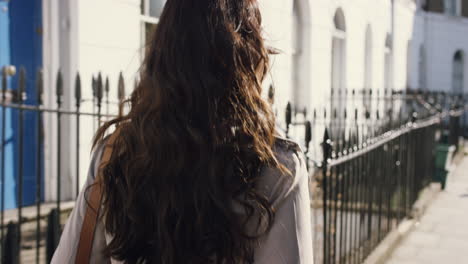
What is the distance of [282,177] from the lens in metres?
1.42

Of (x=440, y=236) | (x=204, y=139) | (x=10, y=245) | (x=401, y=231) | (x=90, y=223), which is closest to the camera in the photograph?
(x=204, y=139)

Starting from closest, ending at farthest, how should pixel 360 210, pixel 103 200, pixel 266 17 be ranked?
pixel 103 200, pixel 360 210, pixel 266 17

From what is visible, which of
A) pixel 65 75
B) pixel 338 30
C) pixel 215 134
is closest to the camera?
pixel 215 134

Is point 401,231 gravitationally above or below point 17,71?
below

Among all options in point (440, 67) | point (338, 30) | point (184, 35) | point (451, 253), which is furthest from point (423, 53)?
point (184, 35)

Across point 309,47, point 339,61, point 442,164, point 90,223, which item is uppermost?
point 309,47

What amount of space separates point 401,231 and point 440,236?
446 mm

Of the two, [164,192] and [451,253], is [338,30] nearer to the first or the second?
[451,253]

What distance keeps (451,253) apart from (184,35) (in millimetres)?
4490

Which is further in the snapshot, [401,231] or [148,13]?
[148,13]

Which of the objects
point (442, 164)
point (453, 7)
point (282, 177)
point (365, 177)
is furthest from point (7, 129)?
point (453, 7)

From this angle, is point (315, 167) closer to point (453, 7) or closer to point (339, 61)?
point (339, 61)

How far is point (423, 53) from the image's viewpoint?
20438 millimetres

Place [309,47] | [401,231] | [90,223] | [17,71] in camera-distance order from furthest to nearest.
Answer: [309,47] → [401,231] → [17,71] → [90,223]
